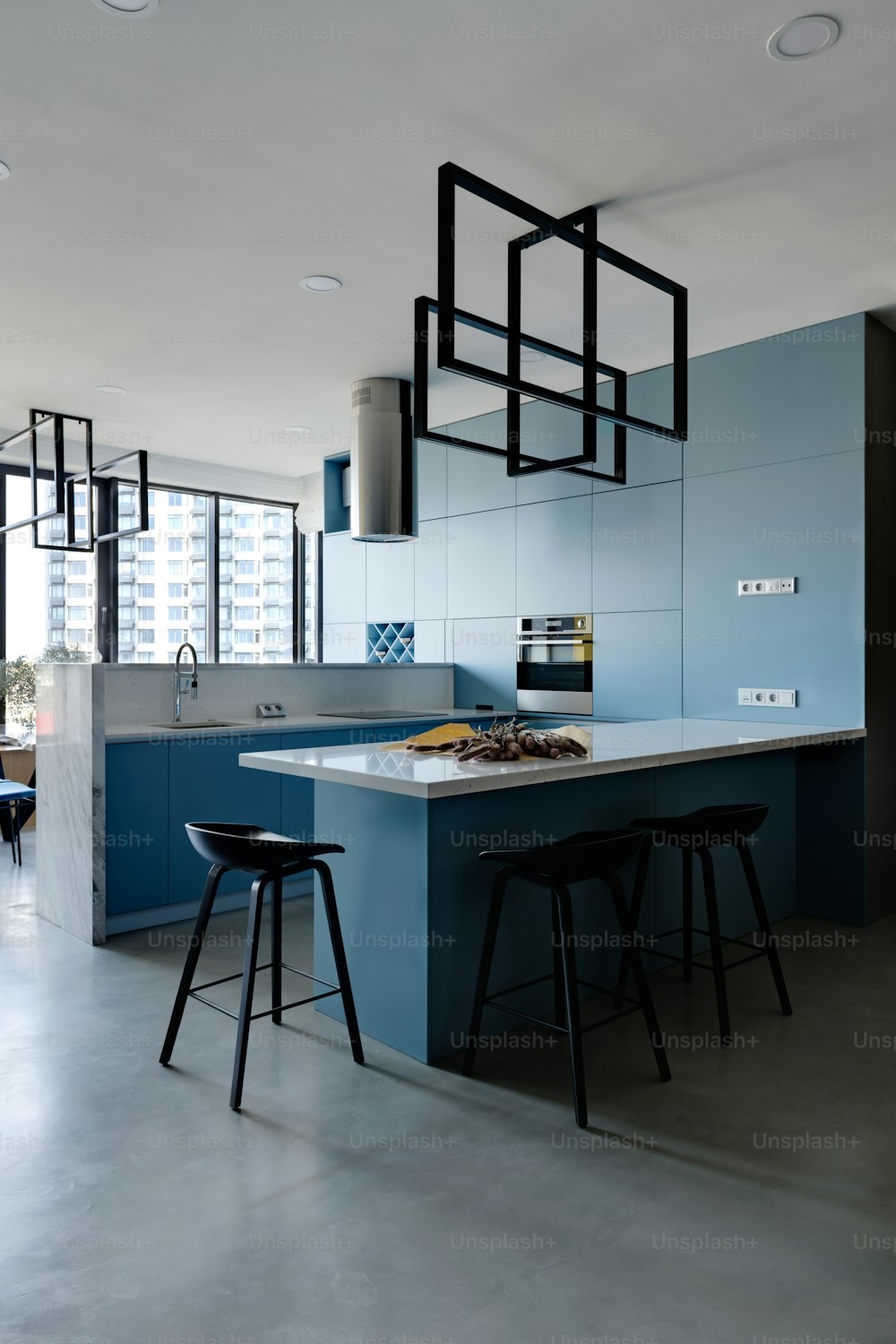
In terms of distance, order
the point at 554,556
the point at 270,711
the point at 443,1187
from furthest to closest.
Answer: the point at 554,556 < the point at 270,711 < the point at 443,1187

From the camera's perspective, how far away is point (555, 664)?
5.57 metres

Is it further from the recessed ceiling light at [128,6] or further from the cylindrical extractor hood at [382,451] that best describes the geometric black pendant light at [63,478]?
the recessed ceiling light at [128,6]

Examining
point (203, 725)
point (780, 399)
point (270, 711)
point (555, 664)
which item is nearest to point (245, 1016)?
point (203, 725)

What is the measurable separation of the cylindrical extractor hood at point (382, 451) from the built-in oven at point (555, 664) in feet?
3.57

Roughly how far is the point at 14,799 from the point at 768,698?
3.96m

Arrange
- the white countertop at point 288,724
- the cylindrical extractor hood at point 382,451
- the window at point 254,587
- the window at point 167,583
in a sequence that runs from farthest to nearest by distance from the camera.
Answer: the window at point 254,587, the window at point 167,583, the cylindrical extractor hood at point 382,451, the white countertop at point 288,724

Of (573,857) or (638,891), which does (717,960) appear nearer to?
(638,891)

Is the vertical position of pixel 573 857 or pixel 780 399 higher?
pixel 780 399

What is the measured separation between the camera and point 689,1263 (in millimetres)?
1772

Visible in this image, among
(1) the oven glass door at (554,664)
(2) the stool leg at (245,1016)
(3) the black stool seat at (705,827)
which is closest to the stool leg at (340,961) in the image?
(2) the stool leg at (245,1016)

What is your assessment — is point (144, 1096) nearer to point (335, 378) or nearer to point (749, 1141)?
point (749, 1141)

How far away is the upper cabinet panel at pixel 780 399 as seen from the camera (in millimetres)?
4121

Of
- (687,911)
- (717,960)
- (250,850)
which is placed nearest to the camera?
(250,850)

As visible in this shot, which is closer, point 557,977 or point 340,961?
point 340,961
